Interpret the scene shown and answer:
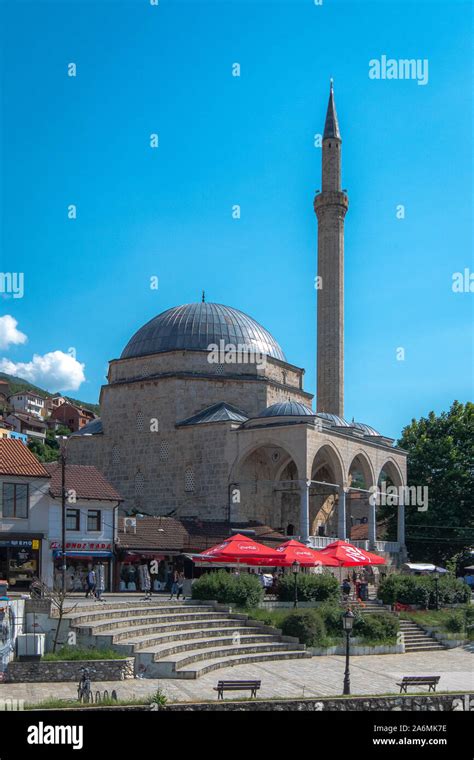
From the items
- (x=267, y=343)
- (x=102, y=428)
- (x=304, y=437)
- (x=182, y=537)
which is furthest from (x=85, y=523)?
(x=267, y=343)

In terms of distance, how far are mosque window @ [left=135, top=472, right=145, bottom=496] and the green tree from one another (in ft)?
44.4

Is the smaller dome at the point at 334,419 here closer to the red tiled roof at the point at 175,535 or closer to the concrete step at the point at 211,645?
the red tiled roof at the point at 175,535

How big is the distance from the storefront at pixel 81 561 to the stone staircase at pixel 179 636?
15.1 ft

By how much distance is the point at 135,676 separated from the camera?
19312mm

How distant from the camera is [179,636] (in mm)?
22406

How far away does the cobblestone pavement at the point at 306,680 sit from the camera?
17625 millimetres

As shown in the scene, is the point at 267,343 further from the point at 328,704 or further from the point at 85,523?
the point at 328,704

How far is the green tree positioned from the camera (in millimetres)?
45188

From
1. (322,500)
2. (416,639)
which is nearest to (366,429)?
(322,500)

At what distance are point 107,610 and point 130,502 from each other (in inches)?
777

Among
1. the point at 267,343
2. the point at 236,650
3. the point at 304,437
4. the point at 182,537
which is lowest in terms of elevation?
the point at 236,650

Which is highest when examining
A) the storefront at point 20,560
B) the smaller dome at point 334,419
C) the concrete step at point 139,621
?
the smaller dome at point 334,419

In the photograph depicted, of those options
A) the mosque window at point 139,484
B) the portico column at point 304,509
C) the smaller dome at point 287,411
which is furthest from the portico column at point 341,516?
the mosque window at point 139,484
